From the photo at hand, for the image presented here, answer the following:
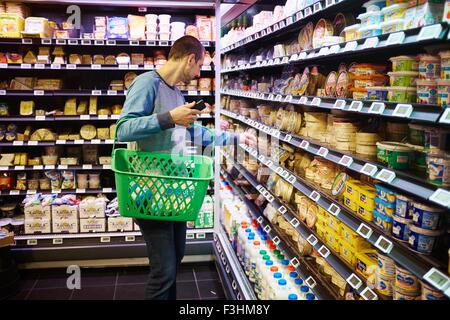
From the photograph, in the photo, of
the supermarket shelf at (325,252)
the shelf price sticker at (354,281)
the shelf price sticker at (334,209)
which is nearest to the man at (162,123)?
the supermarket shelf at (325,252)

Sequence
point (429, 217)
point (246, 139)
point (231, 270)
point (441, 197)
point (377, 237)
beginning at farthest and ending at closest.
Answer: point (231, 270) < point (246, 139) < point (377, 237) < point (429, 217) < point (441, 197)

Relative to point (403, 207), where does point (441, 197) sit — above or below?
above

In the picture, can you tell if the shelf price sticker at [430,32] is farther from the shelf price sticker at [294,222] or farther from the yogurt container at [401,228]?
the shelf price sticker at [294,222]

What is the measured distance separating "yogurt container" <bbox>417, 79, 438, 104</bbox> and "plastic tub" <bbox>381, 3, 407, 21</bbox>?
12.9 inches

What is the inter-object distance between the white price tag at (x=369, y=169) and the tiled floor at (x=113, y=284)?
246 centimetres

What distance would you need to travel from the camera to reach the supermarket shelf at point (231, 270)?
319cm

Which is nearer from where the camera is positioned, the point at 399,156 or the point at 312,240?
the point at 399,156

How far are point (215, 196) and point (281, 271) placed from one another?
188 centimetres

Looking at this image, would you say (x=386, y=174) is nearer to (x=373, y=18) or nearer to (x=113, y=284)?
(x=373, y=18)

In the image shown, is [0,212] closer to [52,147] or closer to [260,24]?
[52,147]

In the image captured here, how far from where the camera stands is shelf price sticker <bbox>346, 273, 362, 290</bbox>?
202 cm

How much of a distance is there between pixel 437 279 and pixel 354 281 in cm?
65

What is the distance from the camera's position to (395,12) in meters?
1.86

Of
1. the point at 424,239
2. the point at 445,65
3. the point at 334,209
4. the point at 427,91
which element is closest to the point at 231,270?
the point at 334,209
